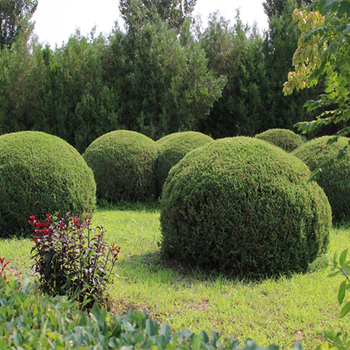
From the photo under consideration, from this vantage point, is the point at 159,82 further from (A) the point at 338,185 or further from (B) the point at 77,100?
(A) the point at 338,185

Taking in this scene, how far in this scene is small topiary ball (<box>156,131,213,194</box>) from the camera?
9.40 meters

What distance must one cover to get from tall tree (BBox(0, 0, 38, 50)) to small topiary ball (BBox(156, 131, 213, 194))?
17.3 m

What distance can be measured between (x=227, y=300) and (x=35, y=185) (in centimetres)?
392

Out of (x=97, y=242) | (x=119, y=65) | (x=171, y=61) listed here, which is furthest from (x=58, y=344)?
(x=119, y=65)

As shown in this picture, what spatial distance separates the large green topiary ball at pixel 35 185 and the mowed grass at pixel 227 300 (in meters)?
0.91

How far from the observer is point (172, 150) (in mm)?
9500

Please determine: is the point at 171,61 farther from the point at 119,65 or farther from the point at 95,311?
the point at 95,311

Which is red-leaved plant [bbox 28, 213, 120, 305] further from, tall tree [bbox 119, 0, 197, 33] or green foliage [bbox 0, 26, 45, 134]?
tall tree [bbox 119, 0, 197, 33]

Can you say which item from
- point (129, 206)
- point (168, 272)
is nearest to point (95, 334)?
point (168, 272)

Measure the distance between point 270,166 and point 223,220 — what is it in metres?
0.97

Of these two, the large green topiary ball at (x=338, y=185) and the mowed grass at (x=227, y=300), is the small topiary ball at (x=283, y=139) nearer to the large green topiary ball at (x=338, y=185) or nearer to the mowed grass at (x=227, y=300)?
the large green topiary ball at (x=338, y=185)

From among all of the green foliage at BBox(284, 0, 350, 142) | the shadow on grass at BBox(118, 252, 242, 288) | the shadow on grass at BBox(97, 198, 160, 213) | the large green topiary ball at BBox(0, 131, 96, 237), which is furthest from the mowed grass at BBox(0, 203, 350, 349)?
the shadow on grass at BBox(97, 198, 160, 213)

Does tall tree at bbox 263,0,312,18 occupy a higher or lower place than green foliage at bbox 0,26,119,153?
higher

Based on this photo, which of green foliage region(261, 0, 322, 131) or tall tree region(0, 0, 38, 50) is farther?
tall tree region(0, 0, 38, 50)
